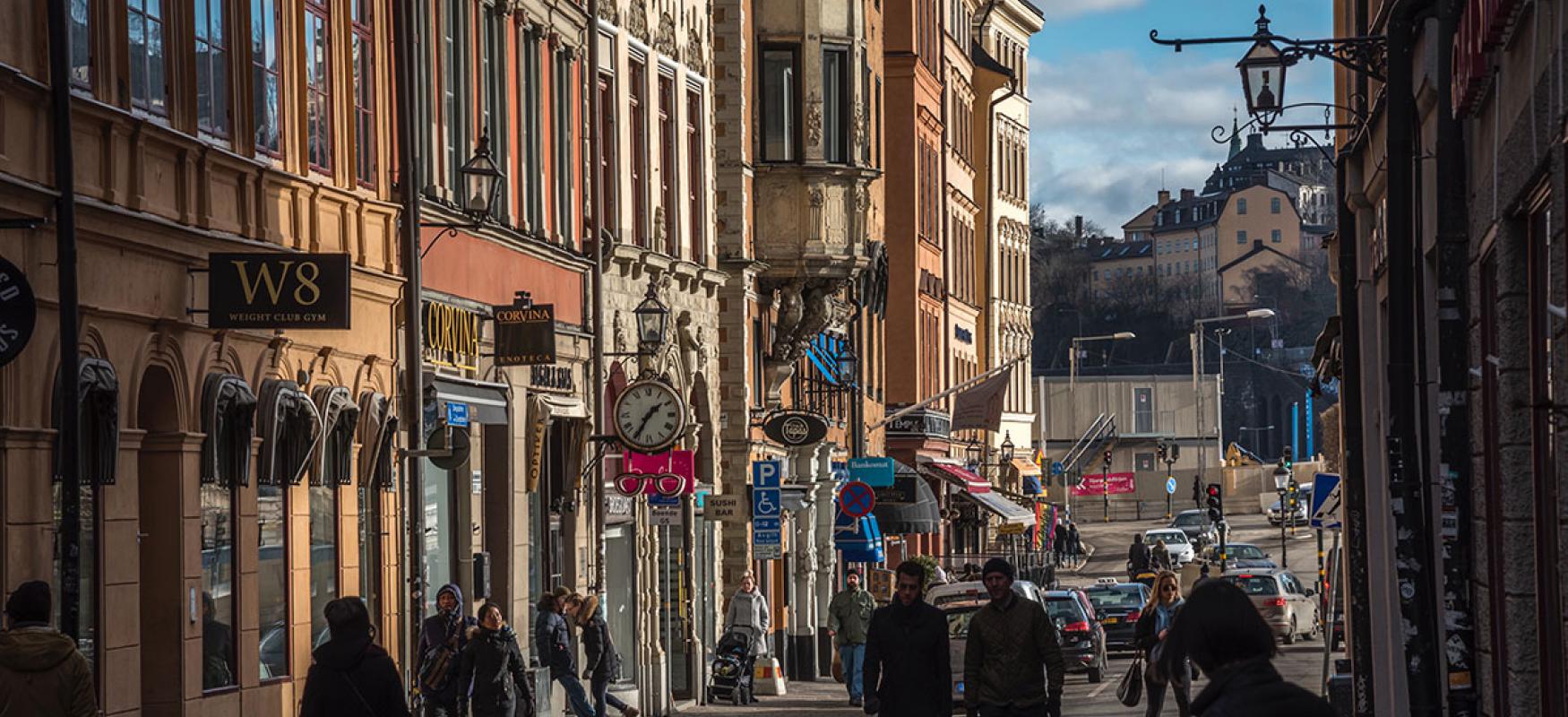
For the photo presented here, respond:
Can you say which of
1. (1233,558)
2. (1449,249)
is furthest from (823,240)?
(1233,558)

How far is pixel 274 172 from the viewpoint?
21234mm

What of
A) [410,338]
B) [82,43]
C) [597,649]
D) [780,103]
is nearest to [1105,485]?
[780,103]

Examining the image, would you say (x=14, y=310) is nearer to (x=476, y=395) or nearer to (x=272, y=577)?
(x=272, y=577)

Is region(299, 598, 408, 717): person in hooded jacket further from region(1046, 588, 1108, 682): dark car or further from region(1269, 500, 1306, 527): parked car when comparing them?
region(1269, 500, 1306, 527): parked car

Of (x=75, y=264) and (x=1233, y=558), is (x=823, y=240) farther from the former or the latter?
(x=1233, y=558)

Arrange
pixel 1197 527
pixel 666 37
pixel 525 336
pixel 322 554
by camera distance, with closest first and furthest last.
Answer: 1. pixel 322 554
2. pixel 525 336
3. pixel 666 37
4. pixel 1197 527

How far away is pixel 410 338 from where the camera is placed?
24719mm

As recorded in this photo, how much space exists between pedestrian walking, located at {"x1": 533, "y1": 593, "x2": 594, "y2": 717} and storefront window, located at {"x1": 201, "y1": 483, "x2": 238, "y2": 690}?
6.87 meters

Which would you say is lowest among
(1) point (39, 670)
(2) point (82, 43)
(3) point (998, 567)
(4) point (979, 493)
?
(1) point (39, 670)

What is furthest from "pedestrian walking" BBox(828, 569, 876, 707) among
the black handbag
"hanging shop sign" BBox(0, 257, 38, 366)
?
"hanging shop sign" BBox(0, 257, 38, 366)

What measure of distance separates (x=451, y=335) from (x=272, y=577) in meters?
5.31

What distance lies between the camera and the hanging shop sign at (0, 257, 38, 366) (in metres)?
12.5

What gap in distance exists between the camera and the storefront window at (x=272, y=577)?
69.7ft

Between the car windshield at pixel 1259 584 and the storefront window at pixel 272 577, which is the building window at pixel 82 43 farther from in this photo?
the car windshield at pixel 1259 584
